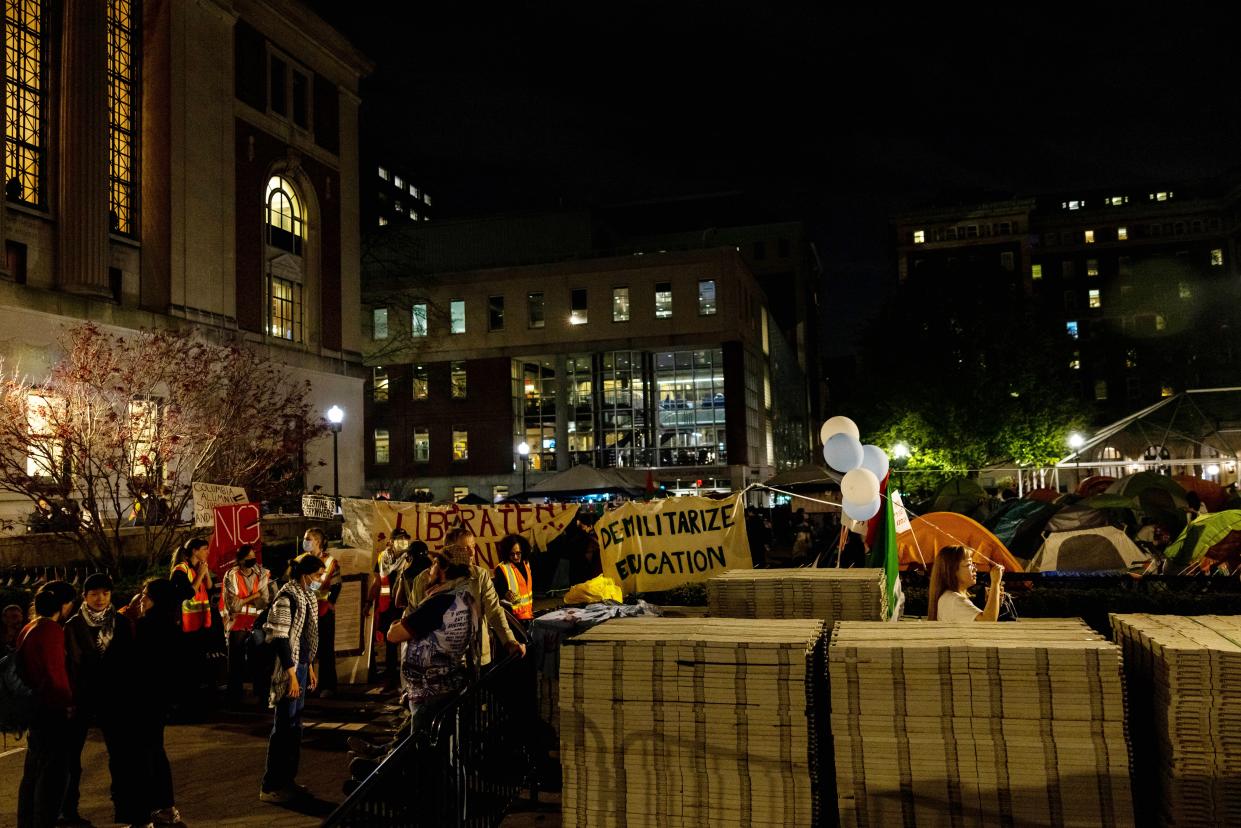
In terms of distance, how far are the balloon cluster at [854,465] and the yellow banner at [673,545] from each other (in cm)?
159

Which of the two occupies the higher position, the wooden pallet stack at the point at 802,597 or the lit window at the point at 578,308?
the lit window at the point at 578,308

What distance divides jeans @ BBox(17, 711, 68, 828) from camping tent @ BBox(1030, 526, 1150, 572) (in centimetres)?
1554

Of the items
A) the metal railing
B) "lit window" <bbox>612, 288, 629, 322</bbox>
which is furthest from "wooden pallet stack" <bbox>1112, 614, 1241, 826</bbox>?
"lit window" <bbox>612, 288, 629, 322</bbox>

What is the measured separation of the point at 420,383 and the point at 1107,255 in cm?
6836

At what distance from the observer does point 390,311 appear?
57.1 metres

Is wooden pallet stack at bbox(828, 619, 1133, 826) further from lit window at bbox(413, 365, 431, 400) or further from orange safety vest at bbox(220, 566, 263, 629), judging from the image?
lit window at bbox(413, 365, 431, 400)

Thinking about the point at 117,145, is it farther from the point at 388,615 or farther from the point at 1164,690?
the point at 1164,690

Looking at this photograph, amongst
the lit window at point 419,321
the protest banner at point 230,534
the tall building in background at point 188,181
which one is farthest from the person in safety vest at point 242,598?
the lit window at point 419,321

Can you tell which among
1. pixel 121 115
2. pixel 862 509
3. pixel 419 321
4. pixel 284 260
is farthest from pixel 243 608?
pixel 419 321

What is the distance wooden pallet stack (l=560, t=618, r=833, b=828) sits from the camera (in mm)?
5066

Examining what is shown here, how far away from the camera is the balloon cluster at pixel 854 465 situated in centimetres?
992

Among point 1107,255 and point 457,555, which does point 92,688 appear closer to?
point 457,555

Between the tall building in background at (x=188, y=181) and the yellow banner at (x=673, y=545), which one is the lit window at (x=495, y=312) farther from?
the yellow banner at (x=673, y=545)

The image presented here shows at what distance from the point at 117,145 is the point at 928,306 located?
133 feet
